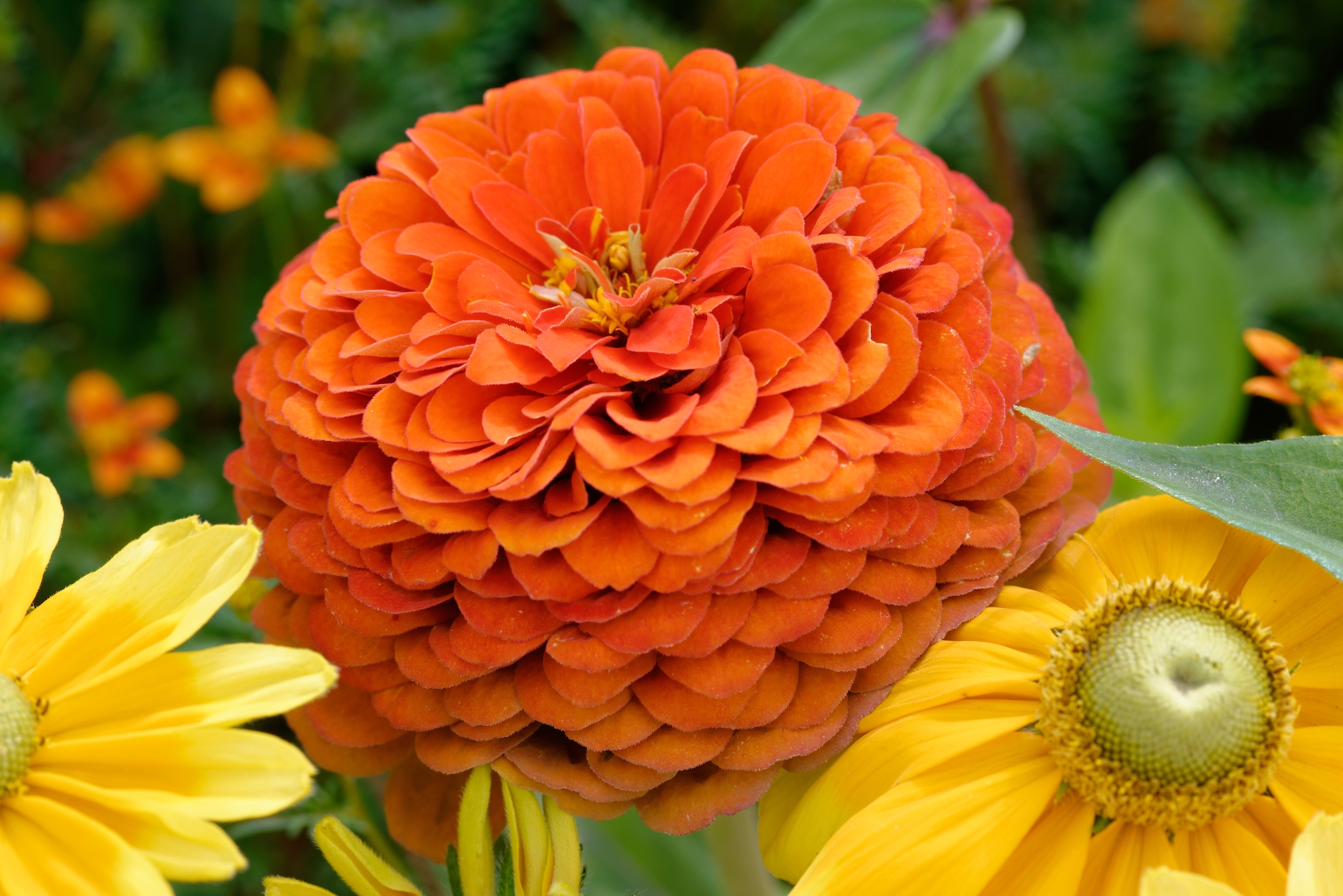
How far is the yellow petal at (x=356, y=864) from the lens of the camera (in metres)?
0.45

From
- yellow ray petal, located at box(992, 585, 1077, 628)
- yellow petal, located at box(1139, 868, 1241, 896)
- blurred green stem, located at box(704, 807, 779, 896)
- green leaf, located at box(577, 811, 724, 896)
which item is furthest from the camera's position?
green leaf, located at box(577, 811, 724, 896)

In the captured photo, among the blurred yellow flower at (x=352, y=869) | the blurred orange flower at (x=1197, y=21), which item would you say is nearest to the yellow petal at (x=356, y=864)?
the blurred yellow flower at (x=352, y=869)

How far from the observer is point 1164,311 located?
945mm

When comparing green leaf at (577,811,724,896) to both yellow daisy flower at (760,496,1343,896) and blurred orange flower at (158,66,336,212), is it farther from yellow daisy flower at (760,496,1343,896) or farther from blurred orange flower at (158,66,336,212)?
blurred orange flower at (158,66,336,212)

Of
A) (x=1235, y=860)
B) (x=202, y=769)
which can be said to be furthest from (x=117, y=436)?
(x=1235, y=860)

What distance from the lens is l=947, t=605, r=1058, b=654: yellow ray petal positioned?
47 cm

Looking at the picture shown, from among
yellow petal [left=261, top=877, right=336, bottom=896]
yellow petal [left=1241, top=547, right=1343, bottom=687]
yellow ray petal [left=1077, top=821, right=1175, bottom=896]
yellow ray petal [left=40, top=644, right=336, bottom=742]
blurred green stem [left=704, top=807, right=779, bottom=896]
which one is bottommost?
blurred green stem [left=704, top=807, right=779, bottom=896]

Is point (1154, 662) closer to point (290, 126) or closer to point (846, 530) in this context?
point (846, 530)

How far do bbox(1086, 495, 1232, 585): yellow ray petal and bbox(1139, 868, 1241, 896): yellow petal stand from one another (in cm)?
14

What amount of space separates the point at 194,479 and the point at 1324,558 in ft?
2.49

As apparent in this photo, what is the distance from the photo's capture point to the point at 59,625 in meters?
0.45

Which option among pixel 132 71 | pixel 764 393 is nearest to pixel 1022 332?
pixel 764 393

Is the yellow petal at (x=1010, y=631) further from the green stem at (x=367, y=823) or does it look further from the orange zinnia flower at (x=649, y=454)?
the green stem at (x=367, y=823)

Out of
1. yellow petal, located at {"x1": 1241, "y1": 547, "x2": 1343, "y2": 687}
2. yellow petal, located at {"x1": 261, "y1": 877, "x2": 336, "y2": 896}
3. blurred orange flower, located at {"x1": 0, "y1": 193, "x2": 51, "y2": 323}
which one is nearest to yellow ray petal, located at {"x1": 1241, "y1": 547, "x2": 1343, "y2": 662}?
yellow petal, located at {"x1": 1241, "y1": 547, "x2": 1343, "y2": 687}
